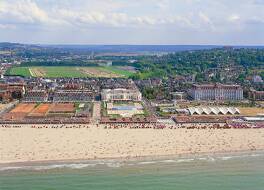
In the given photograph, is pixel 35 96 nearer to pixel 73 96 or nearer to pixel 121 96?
pixel 73 96

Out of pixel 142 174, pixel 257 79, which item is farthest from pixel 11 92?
pixel 257 79

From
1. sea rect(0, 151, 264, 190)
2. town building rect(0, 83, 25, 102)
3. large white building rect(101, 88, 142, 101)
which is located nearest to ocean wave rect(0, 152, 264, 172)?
sea rect(0, 151, 264, 190)

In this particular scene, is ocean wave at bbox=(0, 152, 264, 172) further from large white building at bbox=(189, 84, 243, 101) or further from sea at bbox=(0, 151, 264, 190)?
large white building at bbox=(189, 84, 243, 101)

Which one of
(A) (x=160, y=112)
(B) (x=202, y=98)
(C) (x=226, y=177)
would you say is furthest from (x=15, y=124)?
(B) (x=202, y=98)

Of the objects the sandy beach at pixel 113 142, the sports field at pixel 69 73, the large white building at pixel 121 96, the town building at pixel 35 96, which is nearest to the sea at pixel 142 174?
the sandy beach at pixel 113 142

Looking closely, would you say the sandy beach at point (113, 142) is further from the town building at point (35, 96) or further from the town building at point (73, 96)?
the town building at point (73, 96)

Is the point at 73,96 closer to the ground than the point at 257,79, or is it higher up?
closer to the ground

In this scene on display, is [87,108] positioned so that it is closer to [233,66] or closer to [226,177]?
[226,177]
